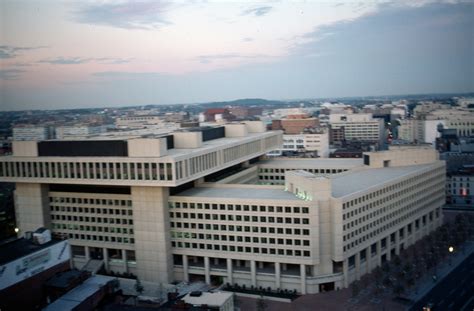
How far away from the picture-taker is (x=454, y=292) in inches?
772

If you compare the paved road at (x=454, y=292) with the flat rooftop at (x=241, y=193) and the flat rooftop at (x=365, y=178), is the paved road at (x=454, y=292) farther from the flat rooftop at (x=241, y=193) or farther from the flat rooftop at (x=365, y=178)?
the flat rooftop at (x=241, y=193)

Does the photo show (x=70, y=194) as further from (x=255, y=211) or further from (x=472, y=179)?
(x=472, y=179)

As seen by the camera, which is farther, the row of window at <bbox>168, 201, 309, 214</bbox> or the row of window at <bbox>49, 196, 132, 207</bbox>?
the row of window at <bbox>49, 196, 132, 207</bbox>

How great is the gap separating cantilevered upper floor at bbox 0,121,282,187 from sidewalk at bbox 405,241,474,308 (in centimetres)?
1013

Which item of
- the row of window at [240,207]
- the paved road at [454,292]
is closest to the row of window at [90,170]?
the row of window at [240,207]

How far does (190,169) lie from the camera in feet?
72.7

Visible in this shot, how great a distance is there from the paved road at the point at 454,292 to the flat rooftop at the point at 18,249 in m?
13.2

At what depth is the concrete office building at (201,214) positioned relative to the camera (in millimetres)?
20797

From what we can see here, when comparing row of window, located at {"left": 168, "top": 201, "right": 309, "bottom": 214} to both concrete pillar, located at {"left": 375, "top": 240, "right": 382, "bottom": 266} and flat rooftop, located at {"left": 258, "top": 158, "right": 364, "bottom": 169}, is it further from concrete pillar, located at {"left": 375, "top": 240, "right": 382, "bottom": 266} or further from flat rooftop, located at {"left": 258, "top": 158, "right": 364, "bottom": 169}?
flat rooftop, located at {"left": 258, "top": 158, "right": 364, "bottom": 169}

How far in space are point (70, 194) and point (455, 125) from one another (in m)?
47.5

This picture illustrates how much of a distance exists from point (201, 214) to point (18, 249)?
7.51 metres

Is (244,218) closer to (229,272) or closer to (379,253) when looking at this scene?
(229,272)

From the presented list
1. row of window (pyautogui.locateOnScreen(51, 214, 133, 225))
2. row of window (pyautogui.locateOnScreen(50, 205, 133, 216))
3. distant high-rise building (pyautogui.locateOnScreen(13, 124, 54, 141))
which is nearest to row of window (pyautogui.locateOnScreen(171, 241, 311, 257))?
row of window (pyautogui.locateOnScreen(51, 214, 133, 225))

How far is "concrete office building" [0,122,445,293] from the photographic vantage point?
2080 centimetres
